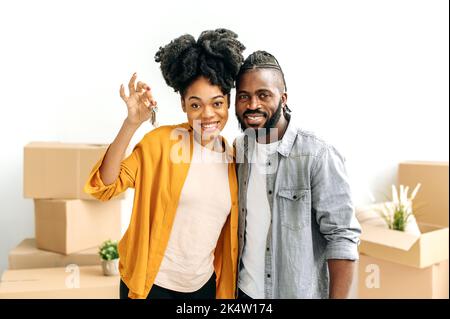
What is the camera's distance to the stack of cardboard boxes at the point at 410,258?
199cm

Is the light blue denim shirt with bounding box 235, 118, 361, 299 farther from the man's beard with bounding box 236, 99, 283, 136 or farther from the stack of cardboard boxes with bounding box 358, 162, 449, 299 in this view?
the stack of cardboard boxes with bounding box 358, 162, 449, 299

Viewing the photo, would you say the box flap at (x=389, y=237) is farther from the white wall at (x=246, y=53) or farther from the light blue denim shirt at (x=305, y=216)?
the light blue denim shirt at (x=305, y=216)

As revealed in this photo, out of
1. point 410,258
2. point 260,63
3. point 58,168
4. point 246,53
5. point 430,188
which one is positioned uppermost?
point 246,53

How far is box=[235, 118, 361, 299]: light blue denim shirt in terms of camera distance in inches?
37.0

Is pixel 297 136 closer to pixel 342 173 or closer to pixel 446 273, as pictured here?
pixel 342 173

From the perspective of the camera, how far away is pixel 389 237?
6.57ft

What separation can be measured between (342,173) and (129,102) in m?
0.45

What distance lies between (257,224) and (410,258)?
1.26m

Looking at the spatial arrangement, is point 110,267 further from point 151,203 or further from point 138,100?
point 138,100

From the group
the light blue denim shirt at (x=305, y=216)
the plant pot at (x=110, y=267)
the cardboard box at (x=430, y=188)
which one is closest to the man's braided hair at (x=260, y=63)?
the light blue denim shirt at (x=305, y=216)

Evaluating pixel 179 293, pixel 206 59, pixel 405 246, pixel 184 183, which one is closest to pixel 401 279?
pixel 405 246

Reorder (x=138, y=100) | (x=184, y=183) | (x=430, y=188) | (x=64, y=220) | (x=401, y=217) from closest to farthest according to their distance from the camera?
(x=138, y=100)
(x=184, y=183)
(x=64, y=220)
(x=401, y=217)
(x=430, y=188)

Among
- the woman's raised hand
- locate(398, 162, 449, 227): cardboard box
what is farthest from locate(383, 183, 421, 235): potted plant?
the woman's raised hand

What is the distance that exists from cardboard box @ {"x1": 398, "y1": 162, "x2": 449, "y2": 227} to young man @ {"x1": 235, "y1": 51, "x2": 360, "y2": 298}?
1567 mm
